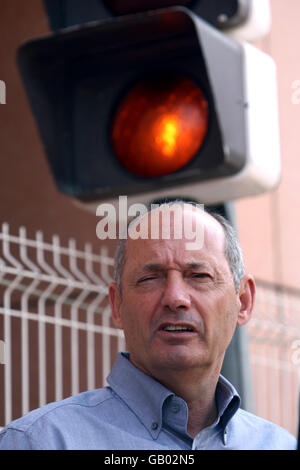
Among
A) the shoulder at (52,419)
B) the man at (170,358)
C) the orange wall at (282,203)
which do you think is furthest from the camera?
the orange wall at (282,203)

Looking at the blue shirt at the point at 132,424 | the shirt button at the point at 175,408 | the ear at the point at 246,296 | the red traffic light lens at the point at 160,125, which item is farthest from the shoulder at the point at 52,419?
the red traffic light lens at the point at 160,125

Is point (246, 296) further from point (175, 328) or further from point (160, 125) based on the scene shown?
point (160, 125)

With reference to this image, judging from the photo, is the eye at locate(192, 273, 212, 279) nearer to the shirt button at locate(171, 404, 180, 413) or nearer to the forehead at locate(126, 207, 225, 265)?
the forehead at locate(126, 207, 225, 265)

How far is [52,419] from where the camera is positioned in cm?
234

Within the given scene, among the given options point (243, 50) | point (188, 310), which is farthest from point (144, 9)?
point (188, 310)

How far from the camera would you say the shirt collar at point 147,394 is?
2.48m

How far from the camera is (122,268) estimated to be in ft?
8.82

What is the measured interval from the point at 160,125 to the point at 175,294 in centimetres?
39

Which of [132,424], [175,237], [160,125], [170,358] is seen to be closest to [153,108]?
[160,125]

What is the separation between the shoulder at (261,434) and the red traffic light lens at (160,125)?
0.57 m

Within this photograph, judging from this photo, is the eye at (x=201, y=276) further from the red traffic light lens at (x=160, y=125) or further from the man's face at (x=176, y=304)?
the red traffic light lens at (x=160, y=125)
